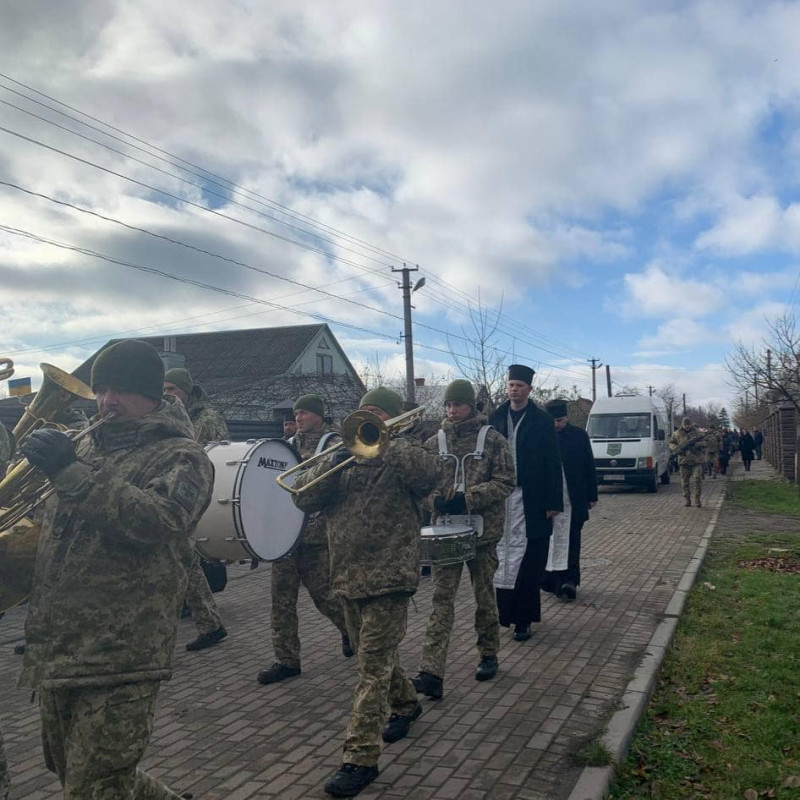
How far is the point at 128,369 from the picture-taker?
2.86 meters

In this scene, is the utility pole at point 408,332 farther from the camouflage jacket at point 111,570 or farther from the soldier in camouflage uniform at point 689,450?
the camouflage jacket at point 111,570

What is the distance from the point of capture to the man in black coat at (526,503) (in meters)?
6.04

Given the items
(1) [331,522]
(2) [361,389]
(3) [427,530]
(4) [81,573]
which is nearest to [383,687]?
(1) [331,522]

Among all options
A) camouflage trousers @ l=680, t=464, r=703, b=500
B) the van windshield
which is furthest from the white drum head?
the van windshield

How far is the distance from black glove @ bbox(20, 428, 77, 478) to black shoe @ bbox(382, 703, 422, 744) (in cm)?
262

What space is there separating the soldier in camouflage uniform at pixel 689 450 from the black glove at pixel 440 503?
12021mm

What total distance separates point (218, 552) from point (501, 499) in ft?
6.88

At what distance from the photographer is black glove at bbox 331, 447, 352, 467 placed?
4047 millimetres

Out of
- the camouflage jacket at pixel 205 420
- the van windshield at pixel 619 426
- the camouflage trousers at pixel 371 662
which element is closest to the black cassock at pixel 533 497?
the camouflage trousers at pixel 371 662

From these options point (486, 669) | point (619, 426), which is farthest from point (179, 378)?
point (619, 426)

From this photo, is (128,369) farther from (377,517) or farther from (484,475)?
(484,475)

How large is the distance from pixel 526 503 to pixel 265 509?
1.99 meters

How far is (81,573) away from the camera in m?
2.66

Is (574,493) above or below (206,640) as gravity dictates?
above
